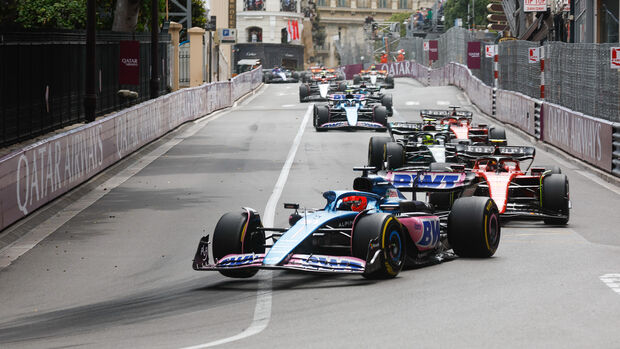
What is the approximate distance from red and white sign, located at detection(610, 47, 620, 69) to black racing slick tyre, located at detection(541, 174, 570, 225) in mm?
8228

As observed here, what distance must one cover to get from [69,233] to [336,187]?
6077 millimetres

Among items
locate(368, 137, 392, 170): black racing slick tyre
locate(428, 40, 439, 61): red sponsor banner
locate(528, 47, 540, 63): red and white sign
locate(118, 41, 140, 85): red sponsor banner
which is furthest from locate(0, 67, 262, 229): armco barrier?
locate(428, 40, 439, 61): red sponsor banner

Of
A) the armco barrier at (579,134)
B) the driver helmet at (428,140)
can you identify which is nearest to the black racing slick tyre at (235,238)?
the driver helmet at (428,140)

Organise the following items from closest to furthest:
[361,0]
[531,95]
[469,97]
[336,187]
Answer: [336,187], [531,95], [469,97], [361,0]

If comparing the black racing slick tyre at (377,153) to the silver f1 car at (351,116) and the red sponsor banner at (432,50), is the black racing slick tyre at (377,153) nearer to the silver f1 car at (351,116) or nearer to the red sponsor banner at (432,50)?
the silver f1 car at (351,116)

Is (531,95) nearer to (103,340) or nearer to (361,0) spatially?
(103,340)

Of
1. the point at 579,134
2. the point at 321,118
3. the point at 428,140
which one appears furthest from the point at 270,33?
the point at 428,140

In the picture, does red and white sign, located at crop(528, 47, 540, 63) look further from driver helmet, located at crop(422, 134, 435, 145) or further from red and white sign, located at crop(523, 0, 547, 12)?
driver helmet, located at crop(422, 134, 435, 145)

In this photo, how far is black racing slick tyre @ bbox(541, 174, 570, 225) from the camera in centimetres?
1480

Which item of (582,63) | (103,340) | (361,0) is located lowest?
(103,340)

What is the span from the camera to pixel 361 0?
188 m

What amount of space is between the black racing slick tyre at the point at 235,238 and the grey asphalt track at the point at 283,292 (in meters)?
0.14

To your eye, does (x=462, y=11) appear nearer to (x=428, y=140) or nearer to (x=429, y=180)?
(x=428, y=140)


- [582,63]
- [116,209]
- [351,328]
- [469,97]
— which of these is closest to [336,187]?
[116,209]
